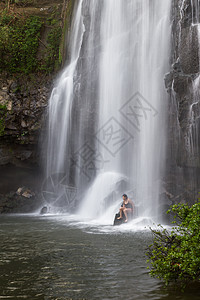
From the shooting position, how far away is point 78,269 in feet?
19.0

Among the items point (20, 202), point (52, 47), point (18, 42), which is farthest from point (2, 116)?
point (52, 47)

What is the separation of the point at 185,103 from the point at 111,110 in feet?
19.7

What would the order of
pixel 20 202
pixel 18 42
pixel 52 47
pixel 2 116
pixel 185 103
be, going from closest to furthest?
pixel 185 103 < pixel 2 116 < pixel 20 202 < pixel 18 42 < pixel 52 47

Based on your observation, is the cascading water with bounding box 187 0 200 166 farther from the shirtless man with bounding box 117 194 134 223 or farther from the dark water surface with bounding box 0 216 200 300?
the dark water surface with bounding box 0 216 200 300

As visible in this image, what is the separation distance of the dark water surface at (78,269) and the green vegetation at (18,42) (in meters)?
16.8

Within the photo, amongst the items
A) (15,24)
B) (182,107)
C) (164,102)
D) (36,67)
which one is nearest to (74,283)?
(182,107)

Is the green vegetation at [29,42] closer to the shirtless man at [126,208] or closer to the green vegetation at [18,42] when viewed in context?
the green vegetation at [18,42]

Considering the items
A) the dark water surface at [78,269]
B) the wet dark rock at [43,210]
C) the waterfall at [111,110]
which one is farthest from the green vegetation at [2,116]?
the dark water surface at [78,269]

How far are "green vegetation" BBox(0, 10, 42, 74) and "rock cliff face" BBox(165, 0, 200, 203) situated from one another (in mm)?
13184

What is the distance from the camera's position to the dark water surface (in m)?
4.55

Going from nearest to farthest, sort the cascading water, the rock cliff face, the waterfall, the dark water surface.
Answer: the dark water surface < the cascading water < the rock cliff face < the waterfall

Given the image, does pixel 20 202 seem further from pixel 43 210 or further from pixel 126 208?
pixel 126 208

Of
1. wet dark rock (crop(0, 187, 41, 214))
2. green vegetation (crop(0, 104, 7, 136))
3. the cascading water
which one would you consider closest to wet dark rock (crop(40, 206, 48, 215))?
wet dark rock (crop(0, 187, 41, 214))

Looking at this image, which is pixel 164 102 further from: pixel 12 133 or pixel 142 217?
pixel 12 133
